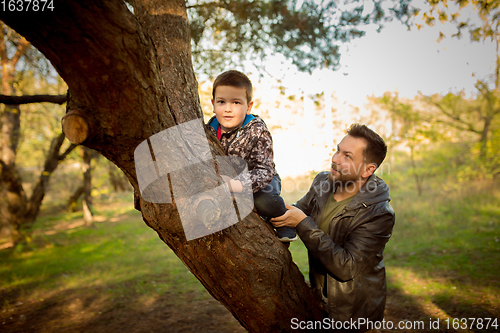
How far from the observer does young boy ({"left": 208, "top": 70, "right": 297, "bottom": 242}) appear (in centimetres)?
191

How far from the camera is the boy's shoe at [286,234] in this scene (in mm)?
1990

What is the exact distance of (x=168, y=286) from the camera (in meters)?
4.98

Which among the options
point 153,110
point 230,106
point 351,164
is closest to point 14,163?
point 230,106

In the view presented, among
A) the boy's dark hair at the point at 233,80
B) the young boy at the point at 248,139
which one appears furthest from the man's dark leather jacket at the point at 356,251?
the boy's dark hair at the point at 233,80

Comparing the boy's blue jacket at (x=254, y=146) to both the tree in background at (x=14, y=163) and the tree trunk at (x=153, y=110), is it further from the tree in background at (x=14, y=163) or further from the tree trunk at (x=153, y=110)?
the tree in background at (x=14, y=163)

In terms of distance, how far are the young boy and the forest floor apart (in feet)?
7.92

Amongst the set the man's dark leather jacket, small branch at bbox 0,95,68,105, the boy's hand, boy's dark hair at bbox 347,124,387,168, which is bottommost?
the man's dark leather jacket

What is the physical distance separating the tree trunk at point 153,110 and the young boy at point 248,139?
135mm

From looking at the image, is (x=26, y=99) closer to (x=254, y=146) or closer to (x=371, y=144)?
(x=254, y=146)

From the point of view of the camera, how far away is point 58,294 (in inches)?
186

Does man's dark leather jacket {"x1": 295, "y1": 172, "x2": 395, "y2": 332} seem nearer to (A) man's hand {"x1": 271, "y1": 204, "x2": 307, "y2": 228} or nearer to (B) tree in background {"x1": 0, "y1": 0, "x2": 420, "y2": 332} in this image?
(A) man's hand {"x1": 271, "y1": 204, "x2": 307, "y2": 228}

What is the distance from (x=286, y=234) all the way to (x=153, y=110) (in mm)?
1264

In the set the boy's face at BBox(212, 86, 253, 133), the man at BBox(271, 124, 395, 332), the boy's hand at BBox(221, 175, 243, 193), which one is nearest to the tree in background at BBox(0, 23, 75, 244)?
the boy's face at BBox(212, 86, 253, 133)

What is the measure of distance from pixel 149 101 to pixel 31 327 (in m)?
4.18
